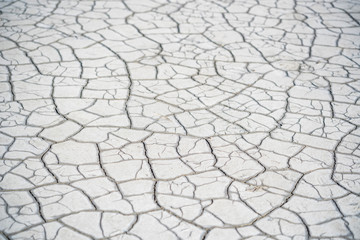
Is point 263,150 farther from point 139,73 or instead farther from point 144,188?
point 139,73

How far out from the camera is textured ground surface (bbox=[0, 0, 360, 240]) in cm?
250

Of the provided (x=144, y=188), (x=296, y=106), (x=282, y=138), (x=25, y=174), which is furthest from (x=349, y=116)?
(x=25, y=174)

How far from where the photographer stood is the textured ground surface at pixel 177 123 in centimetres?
250

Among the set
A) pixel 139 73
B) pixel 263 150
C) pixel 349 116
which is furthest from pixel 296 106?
pixel 139 73

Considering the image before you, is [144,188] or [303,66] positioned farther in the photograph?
[303,66]

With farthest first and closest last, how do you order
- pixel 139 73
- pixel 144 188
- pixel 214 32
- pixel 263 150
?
pixel 214 32 < pixel 139 73 < pixel 263 150 < pixel 144 188

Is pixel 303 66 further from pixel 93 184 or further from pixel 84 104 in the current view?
pixel 93 184

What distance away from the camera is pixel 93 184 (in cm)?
272

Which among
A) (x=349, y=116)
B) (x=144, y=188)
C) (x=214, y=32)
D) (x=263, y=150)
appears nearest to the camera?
(x=144, y=188)

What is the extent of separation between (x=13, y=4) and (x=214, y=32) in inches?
98.1

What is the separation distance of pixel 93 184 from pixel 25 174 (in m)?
0.44

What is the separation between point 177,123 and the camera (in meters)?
3.39

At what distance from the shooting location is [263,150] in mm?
3109

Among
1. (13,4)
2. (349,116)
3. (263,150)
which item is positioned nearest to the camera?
(263,150)
